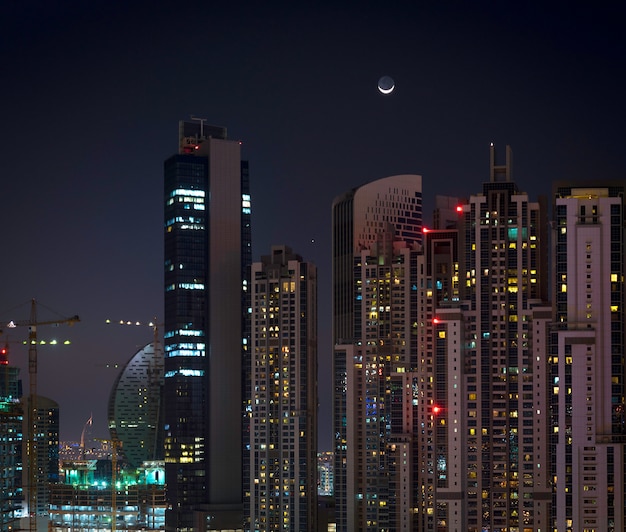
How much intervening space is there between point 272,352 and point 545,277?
2698 centimetres

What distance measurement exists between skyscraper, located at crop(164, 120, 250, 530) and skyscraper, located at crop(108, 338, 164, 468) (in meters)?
40.9

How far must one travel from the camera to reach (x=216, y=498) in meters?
130

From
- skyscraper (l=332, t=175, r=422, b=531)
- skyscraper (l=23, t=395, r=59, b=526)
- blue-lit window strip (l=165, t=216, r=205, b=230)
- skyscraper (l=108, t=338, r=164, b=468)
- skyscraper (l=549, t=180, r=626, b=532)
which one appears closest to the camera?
skyscraper (l=549, t=180, r=626, b=532)

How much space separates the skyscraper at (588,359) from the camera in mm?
85500

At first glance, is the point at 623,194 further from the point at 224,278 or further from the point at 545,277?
the point at 224,278

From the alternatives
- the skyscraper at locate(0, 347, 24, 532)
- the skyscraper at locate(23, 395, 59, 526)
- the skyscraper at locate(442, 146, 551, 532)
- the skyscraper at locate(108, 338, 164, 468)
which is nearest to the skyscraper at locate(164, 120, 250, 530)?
the skyscraper at locate(0, 347, 24, 532)


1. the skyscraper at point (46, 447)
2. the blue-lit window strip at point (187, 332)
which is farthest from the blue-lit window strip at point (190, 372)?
the skyscraper at point (46, 447)

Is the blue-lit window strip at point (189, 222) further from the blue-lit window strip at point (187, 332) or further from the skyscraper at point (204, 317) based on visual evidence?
the blue-lit window strip at point (187, 332)

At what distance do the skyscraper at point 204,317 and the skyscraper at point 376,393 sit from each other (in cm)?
1051

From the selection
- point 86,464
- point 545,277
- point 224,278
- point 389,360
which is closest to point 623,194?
point 545,277

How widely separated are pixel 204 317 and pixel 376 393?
20.6 meters

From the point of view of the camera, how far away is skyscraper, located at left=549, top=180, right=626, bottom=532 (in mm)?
85500

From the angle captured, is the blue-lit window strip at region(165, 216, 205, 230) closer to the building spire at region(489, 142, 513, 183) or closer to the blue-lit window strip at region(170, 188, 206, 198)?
the blue-lit window strip at region(170, 188, 206, 198)

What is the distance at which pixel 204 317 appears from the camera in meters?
133
